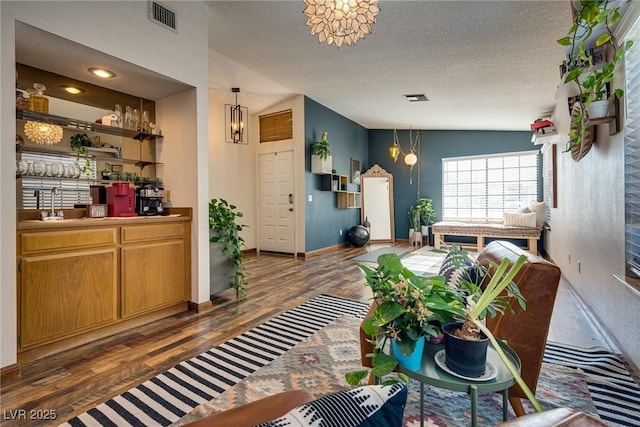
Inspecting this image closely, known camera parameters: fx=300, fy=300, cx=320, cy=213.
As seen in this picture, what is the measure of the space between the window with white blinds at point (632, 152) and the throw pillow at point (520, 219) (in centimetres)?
431

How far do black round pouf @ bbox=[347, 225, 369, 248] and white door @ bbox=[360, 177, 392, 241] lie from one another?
0.95 meters

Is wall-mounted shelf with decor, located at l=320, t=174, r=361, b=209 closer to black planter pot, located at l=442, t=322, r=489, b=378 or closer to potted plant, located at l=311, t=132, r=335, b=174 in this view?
potted plant, located at l=311, t=132, r=335, b=174

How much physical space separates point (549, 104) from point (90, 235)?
248 inches

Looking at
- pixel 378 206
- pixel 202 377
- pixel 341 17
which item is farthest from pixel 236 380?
pixel 378 206

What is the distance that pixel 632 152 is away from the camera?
182 cm

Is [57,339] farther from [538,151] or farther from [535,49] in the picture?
[538,151]

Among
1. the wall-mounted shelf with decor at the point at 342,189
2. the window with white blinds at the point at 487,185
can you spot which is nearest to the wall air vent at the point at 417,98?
the wall-mounted shelf with decor at the point at 342,189

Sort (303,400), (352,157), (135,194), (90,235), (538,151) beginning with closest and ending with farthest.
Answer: (303,400)
(90,235)
(135,194)
(538,151)
(352,157)

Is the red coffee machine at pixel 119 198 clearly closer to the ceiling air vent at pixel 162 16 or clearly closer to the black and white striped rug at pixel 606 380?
the ceiling air vent at pixel 162 16

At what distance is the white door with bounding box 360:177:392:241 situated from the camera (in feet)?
25.6

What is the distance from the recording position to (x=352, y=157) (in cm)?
729

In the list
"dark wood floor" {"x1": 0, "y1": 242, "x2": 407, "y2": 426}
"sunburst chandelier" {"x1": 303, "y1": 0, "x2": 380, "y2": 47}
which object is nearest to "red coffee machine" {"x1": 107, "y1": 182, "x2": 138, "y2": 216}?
"dark wood floor" {"x1": 0, "y1": 242, "x2": 407, "y2": 426}

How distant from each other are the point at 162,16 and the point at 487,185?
6879 millimetres

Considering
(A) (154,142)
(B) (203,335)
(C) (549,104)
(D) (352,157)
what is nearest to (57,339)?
(B) (203,335)
